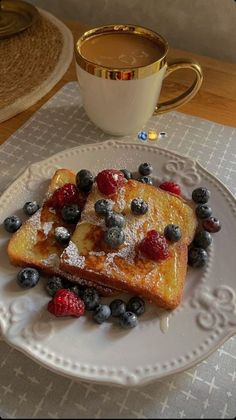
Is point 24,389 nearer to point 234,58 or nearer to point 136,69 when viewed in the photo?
point 136,69

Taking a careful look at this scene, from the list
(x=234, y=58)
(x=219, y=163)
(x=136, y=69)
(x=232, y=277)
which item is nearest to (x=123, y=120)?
(x=136, y=69)

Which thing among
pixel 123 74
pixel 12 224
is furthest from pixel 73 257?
pixel 123 74

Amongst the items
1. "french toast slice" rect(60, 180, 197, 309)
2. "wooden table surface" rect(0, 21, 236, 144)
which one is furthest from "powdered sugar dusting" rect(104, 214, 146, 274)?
"wooden table surface" rect(0, 21, 236, 144)

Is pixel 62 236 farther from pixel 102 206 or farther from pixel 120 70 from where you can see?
pixel 120 70

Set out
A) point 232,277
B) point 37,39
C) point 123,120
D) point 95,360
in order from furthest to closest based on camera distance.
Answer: point 37,39, point 123,120, point 232,277, point 95,360

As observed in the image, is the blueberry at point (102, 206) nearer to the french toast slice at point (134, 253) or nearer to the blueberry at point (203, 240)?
the french toast slice at point (134, 253)

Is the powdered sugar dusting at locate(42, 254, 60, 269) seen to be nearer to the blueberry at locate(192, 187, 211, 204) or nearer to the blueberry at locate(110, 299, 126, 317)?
the blueberry at locate(110, 299, 126, 317)

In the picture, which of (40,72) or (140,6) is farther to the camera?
(140,6)
